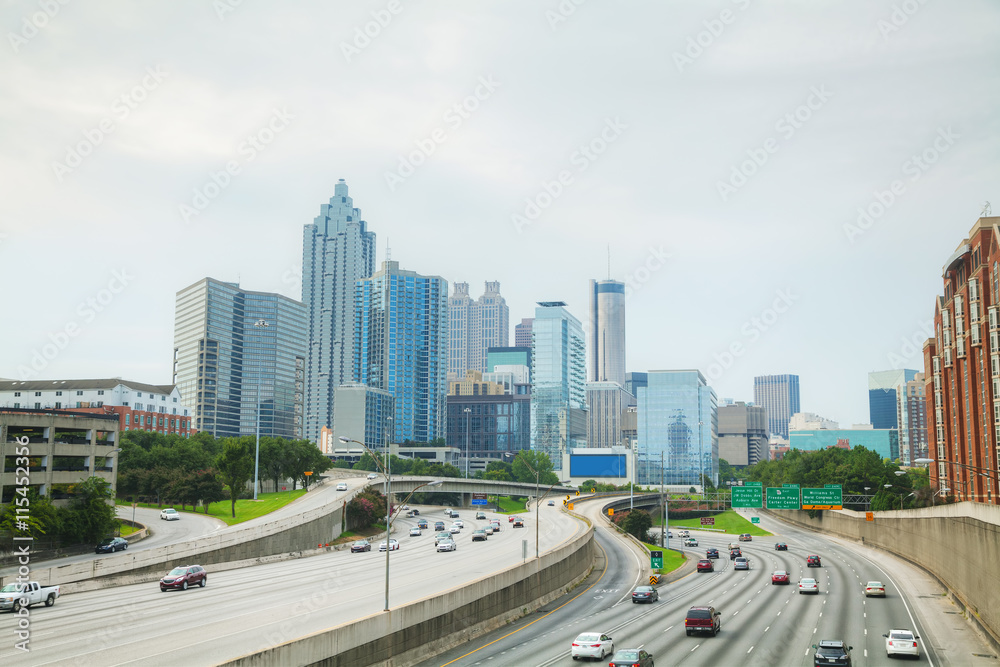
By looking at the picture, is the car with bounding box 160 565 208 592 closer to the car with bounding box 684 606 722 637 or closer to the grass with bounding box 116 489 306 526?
the car with bounding box 684 606 722 637

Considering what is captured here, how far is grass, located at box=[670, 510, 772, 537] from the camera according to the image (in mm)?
153000

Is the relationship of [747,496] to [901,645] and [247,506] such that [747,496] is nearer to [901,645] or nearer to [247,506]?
[247,506]

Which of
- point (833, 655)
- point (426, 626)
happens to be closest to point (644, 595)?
point (833, 655)

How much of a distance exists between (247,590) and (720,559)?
6887cm

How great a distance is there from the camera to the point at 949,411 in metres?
114

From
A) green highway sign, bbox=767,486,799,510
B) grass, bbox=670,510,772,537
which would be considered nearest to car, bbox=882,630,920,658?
green highway sign, bbox=767,486,799,510

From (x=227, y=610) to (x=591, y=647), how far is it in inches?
807

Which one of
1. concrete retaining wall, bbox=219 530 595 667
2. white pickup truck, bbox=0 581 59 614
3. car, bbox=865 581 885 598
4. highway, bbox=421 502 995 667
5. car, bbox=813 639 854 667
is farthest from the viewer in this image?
car, bbox=865 581 885 598

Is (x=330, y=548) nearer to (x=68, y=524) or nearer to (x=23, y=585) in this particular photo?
(x=68, y=524)

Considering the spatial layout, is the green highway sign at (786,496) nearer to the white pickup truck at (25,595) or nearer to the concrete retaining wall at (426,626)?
the concrete retaining wall at (426,626)

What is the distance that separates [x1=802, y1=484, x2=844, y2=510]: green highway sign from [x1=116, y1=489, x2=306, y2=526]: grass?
6423cm

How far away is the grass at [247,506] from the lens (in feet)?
334

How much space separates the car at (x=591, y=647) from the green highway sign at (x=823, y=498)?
64.6m

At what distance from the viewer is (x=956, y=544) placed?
65.7 meters
